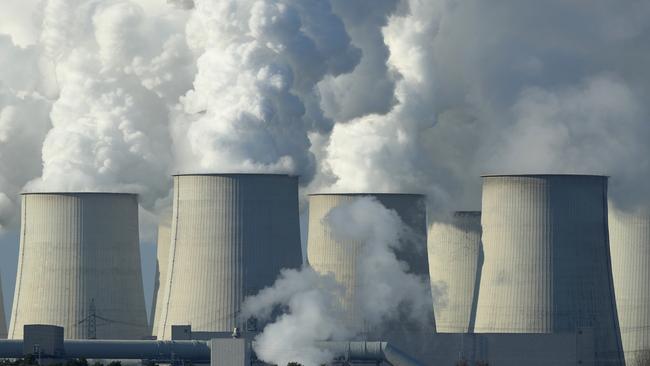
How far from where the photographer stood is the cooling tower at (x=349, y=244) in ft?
216

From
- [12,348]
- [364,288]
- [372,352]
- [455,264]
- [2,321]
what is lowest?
[372,352]

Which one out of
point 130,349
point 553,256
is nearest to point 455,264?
point 553,256

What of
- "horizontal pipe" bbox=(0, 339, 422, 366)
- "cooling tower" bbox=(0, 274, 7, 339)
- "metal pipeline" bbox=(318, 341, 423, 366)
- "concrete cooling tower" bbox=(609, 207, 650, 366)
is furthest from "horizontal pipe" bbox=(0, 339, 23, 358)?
"concrete cooling tower" bbox=(609, 207, 650, 366)

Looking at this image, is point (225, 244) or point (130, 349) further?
point (225, 244)

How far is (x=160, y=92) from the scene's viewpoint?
68.7 metres

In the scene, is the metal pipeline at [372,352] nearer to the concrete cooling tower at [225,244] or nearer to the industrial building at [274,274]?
the industrial building at [274,274]

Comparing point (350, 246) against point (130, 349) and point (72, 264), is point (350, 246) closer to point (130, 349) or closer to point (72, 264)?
point (72, 264)

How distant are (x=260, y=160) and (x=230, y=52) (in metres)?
2.46

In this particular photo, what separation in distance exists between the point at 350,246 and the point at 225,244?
19.2 feet

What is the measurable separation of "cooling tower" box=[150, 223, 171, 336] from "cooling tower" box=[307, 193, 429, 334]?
364cm

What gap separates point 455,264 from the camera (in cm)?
7250

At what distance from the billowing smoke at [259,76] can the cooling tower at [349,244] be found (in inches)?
137

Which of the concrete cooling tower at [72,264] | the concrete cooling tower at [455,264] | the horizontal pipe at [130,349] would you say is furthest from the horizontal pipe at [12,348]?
the concrete cooling tower at [455,264]

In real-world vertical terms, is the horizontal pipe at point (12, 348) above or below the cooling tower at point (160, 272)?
below
